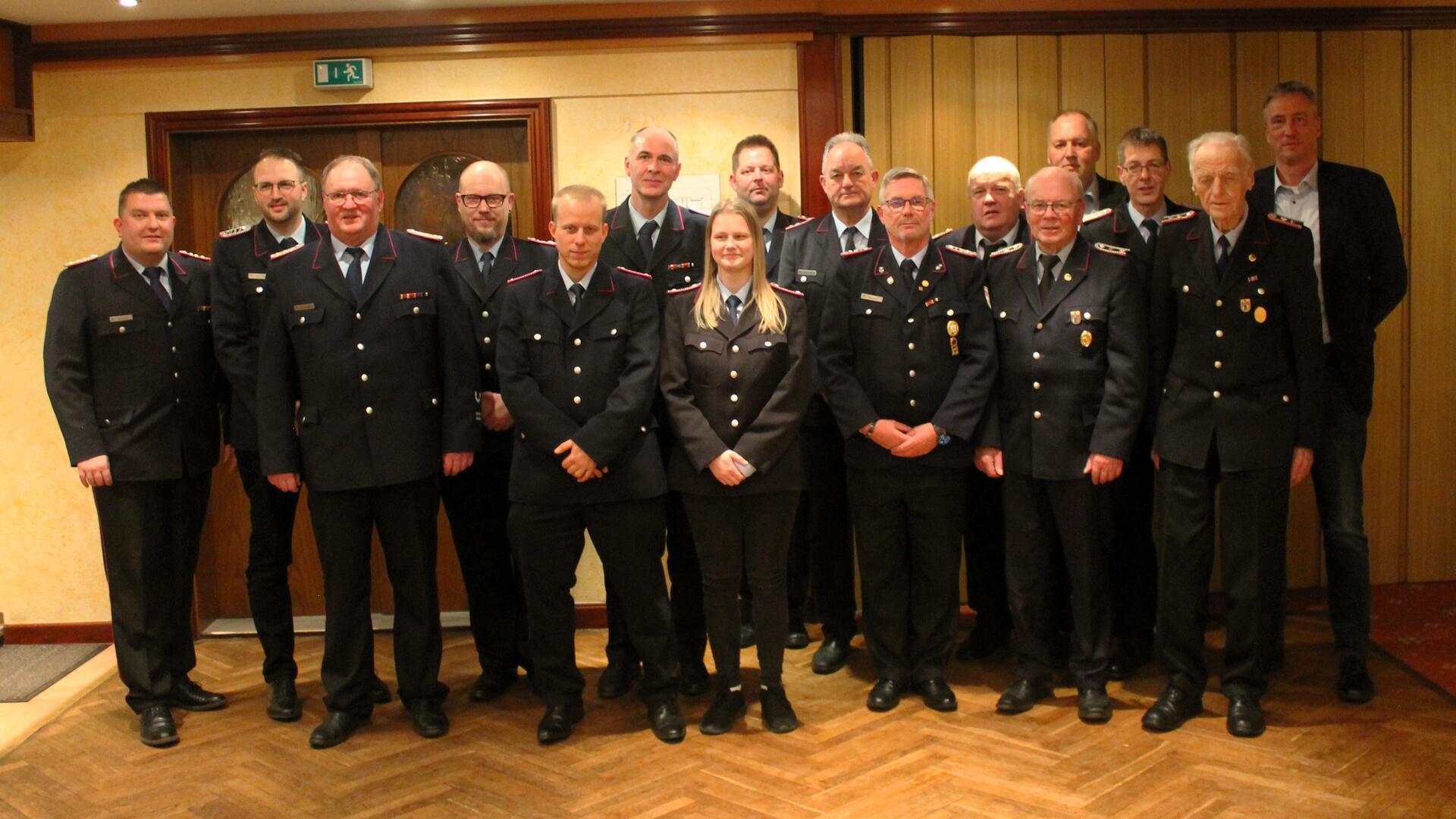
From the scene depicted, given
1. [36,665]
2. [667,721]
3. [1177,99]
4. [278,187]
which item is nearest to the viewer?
[667,721]

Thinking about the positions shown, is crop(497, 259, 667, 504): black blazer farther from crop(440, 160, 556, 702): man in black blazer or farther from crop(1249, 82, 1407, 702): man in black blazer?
crop(1249, 82, 1407, 702): man in black blazer

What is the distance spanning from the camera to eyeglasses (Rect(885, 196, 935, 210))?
3928mm

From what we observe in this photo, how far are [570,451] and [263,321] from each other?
106 cm

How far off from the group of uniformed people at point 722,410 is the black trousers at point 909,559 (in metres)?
0.01

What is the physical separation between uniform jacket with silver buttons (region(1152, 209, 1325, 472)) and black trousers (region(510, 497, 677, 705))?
64.8 inches

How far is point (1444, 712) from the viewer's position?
3.93m

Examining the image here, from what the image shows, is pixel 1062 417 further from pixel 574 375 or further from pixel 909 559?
pixel 574 375

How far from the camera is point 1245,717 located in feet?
12.3

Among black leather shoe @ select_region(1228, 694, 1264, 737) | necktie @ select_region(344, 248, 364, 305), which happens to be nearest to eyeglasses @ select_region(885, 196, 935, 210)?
necktie @ select_region(344, 248, 364, 305)

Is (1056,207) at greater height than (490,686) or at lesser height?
greater

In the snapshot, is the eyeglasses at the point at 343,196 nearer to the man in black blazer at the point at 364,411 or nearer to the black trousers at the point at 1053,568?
the man in black blazer at the point at 364,411

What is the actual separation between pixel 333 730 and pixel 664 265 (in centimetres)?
184

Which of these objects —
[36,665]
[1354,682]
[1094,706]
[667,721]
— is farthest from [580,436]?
[36,665]

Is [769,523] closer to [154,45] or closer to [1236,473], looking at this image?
[1236,473]
